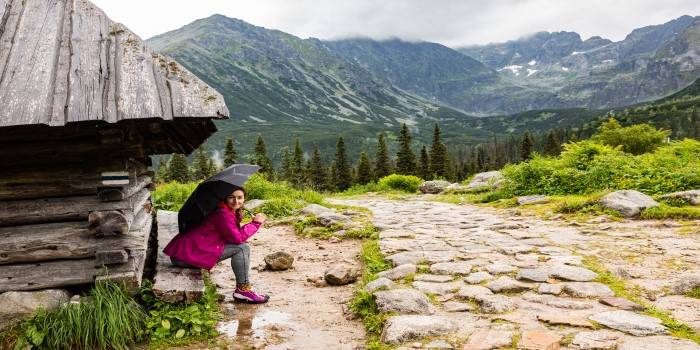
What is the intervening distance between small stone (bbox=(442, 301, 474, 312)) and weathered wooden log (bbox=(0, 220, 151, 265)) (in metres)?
3.64

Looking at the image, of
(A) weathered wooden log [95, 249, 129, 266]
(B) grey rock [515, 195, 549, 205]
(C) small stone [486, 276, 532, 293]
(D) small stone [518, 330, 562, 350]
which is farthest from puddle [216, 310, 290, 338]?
(B) grey rock [515, 195, 549, 205]

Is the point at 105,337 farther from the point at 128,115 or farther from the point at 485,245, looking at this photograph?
the point at 485,245

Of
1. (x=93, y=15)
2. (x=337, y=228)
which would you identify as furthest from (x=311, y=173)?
(x=93, y=15)

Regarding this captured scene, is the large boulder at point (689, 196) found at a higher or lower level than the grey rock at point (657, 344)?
higher

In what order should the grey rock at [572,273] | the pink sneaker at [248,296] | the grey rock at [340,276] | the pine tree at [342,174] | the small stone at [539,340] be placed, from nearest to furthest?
the small stone at [539,340], the grey rock at [572,273], the pink sneaker at [248,296], the grey rock at [340,276], the pine tree at [342,174]

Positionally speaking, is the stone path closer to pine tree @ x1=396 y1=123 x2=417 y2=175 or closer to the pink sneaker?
the pink sneaker

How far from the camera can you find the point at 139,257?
18.2ft

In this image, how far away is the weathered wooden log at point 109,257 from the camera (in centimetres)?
507

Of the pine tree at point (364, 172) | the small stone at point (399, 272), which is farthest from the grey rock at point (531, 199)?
the pine tree at point (364, 172)

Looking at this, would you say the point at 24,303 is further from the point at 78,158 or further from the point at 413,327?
the point at 413,327

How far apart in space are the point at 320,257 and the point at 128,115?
16.2ft

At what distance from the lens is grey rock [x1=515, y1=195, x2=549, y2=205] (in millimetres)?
12603

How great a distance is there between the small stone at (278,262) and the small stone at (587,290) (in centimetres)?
450

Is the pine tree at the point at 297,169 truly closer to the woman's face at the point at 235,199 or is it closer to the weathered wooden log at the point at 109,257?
the woman's face at the point at 235,199
